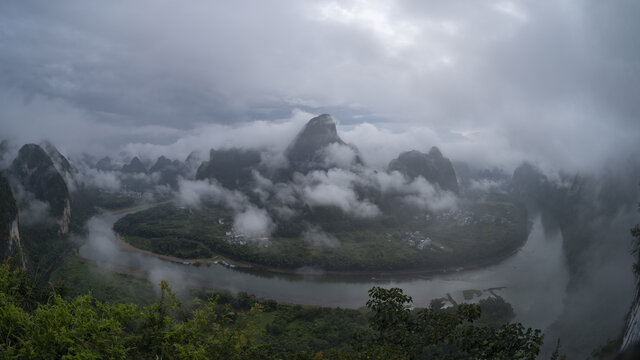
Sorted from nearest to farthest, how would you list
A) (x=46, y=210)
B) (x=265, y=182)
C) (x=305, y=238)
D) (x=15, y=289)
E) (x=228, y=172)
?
(x=15, y=289)
(x=46, y=210)
(x=305, y=238)
(x=265, y=182)
(x=228, y=172)

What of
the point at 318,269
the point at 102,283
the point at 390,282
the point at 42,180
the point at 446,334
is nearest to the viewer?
the point at 446,334

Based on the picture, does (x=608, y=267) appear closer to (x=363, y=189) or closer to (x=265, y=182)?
(x=363, y=189)

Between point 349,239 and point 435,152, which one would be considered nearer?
point 349,239

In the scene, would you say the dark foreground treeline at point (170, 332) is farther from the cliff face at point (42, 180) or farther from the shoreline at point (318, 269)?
the cliff face at point (42, 180)

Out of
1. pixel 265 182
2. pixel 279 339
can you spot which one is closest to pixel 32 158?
pixel 265 182

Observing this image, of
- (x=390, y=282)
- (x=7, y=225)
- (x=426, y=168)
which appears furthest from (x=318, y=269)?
(x=426, y=168)

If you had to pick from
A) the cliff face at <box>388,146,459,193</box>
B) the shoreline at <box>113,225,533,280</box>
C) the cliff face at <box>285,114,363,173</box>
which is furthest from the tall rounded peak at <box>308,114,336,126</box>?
the shoreline at <box>113,225,533,280</box>

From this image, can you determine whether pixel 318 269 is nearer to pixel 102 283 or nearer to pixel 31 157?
pixel 102 283
